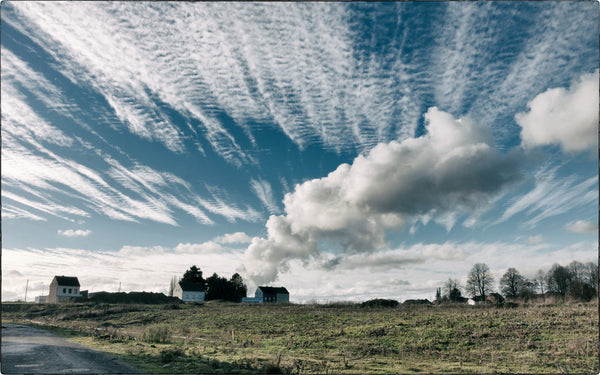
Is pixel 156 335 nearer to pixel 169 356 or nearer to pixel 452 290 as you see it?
pixel 169 356

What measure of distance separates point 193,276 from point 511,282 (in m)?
98.4

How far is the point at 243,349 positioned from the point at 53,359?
40.7ft

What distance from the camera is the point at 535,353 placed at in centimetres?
2305

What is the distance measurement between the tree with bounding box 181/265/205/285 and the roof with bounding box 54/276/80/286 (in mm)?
32486

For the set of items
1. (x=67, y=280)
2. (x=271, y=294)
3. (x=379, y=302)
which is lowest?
(x=271, y=294)

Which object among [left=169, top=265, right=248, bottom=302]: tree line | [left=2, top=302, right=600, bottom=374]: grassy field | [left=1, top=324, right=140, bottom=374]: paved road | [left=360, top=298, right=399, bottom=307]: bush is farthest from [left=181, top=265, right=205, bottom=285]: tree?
[left=1, top=324, right=140, bottom=374]: paved road

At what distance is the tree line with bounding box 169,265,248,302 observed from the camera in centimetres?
11856

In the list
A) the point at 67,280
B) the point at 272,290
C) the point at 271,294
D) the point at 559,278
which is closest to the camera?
the point at 559,278

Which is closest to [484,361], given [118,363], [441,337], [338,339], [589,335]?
[441,337]

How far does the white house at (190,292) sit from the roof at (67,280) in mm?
31395

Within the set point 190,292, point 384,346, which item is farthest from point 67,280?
point 384,346

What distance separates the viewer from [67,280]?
11538 cm

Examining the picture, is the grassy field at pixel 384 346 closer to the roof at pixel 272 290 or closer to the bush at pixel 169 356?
the bush at pixel 169 356

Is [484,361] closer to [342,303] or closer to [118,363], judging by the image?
[118,363]
